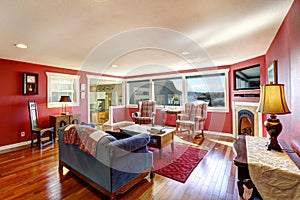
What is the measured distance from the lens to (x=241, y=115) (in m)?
4.11

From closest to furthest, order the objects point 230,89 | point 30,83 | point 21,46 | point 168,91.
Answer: point 21,46
point 30,83
point 230,89
point 168,91

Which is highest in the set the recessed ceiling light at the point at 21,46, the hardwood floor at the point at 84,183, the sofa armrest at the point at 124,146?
the recessed ceiling light at the point at 21,46

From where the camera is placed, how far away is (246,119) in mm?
4180

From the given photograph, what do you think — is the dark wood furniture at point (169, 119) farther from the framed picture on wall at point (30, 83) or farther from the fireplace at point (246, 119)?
the framed picture on wall at point (30, 83)

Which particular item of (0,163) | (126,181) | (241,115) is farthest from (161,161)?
(0,163)

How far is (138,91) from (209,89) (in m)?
3.05

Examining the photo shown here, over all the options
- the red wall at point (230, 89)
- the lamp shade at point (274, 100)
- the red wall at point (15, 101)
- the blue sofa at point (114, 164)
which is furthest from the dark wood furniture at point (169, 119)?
the lamp shade at point (274, 100)

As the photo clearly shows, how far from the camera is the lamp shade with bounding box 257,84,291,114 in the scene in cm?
144

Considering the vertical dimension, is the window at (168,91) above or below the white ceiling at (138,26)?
below

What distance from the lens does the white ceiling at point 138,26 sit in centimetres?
166

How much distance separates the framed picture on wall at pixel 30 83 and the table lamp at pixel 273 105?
16.5ft

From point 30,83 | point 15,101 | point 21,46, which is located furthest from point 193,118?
point 15,101

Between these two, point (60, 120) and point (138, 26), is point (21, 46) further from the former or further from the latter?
point (138, 26)

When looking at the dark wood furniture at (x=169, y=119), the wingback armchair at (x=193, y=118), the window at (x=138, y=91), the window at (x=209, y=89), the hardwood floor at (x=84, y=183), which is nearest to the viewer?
the hardwood floor at (x=84, y=183)
